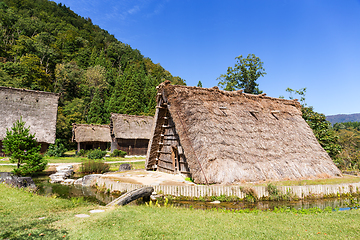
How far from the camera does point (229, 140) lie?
1107 cm

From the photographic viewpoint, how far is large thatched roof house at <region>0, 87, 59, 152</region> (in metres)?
22.2

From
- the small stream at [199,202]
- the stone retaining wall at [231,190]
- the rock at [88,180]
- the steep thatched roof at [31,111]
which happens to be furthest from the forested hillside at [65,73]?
the stone retaining wall at [231,190]

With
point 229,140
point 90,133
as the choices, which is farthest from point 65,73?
point 229,140

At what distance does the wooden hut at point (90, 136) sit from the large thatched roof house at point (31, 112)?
5448 mm

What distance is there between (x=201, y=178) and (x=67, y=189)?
7619 mm

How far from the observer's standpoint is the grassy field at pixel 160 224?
4336 mm

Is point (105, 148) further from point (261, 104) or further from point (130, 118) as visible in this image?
point (261, 104)

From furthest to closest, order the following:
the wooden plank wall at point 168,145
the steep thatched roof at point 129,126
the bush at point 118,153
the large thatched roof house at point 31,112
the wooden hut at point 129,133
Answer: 1. the wooden hut at point 129,133
2. the steep thatched roof at point 129,126
3. the bush at point 118,153
4. the large thatched roof house at point 31,112
5. the wooden plank wall at point 168,145

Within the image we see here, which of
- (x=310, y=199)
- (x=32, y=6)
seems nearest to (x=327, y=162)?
(x=310, y=199)

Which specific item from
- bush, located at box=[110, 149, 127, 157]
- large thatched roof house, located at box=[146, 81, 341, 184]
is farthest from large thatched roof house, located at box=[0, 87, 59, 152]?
large thatched roof house, located at box=[146, 81, 341, 184]

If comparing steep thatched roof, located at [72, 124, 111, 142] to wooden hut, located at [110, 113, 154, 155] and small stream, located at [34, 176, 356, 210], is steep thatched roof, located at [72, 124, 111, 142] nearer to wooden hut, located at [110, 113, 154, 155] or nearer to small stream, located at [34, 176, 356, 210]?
wooden hut, located at [110, 113, 154, 155]

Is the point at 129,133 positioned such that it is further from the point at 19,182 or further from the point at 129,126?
the point at 19,182

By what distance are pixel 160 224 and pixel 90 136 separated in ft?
91.0

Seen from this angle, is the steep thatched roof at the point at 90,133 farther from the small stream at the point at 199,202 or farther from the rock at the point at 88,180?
the rock at the point at 88,180
